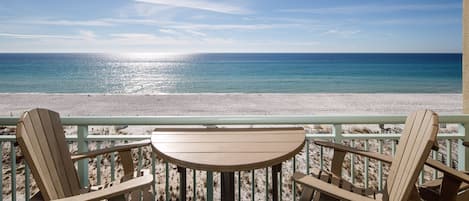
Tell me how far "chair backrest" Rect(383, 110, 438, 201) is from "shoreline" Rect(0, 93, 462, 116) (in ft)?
38.5

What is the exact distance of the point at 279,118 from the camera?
2402 mm

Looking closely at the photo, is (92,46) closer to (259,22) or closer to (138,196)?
(259,22)

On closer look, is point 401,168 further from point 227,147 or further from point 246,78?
point 246,78

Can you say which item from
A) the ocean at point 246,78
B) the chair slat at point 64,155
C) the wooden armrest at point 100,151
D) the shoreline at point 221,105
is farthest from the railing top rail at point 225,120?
the ocean at point 246,78

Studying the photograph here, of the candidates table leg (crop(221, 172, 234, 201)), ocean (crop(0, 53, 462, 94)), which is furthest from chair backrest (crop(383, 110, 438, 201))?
ocean (crop(0, 53, 462, 94))

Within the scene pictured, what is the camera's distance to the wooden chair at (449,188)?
66.9 inches

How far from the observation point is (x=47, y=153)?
175 cm

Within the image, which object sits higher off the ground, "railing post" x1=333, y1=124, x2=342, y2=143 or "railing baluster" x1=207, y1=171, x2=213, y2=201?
"railing post" x1=333, y1=124, x2=342, y2=143

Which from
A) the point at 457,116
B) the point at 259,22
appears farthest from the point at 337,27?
the point at 457,116

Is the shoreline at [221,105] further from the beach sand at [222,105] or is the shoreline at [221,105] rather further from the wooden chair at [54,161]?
the wooden chair at [54,161]

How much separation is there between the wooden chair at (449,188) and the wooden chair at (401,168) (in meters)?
0.15

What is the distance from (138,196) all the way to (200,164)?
573 mm

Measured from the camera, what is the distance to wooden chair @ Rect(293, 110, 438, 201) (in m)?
1.41

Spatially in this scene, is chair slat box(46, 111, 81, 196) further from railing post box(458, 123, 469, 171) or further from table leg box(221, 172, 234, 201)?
railing post box(458, 123, 469, 171)
